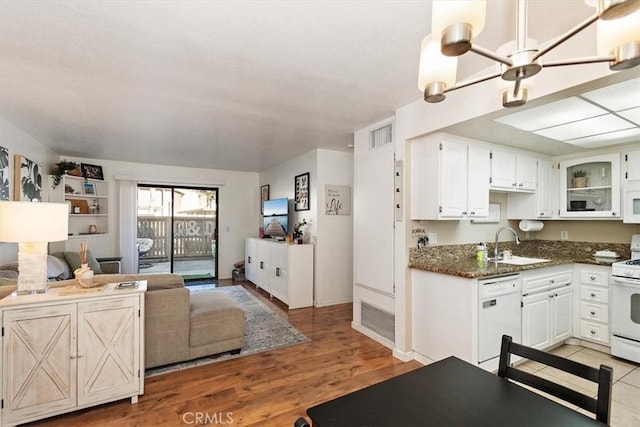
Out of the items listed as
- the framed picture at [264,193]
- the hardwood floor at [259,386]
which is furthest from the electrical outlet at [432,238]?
the framed picture at [264,193]

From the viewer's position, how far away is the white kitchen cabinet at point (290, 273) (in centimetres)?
461

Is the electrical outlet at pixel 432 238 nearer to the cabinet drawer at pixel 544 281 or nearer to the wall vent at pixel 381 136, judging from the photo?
the cabinet drawer at pixel 544 281

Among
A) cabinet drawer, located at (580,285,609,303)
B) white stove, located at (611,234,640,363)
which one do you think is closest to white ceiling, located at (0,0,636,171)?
white stove, located at (611,234,640,363)

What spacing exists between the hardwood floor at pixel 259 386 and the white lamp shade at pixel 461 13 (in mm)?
2350

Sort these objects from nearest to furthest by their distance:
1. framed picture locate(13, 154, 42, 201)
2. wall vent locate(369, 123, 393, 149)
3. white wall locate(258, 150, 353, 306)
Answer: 1. wall vent locate(369, 123, 393, 149)
2. framed picture locate(13, 154, 42, 201)
3. white wall locate(258, 150, 353, 306)

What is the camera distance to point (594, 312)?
3.15 meters

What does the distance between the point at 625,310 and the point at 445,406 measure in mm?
3018

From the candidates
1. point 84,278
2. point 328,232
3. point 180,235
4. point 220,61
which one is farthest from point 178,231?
point 220,61

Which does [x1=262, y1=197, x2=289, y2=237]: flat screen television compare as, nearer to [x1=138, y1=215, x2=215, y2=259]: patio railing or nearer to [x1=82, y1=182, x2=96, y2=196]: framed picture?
[x1=138, y1=215, x2=215, y2=259]: patio railing

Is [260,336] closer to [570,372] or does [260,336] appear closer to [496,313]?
[496,313]

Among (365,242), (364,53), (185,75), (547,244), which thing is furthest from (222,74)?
(547,244)

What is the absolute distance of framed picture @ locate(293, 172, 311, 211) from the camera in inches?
197

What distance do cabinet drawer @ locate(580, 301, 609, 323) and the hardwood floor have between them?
1926 millimetres

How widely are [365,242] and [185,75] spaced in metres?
2.44
